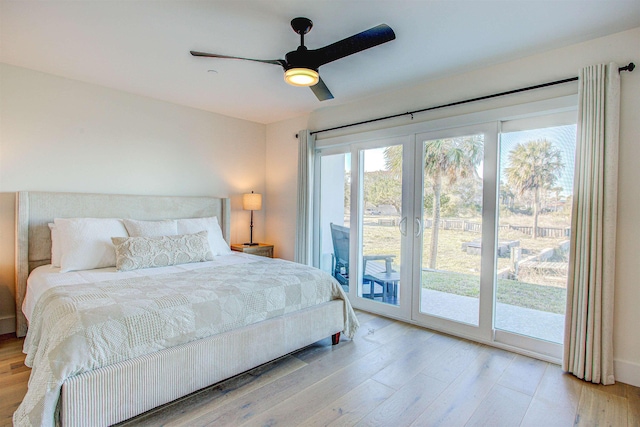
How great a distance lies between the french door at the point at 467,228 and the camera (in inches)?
107

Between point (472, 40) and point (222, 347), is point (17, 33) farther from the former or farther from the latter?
point (472, 40)

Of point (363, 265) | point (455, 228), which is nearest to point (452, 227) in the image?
point (455, 228)

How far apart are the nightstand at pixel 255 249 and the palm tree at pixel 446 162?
2.28m

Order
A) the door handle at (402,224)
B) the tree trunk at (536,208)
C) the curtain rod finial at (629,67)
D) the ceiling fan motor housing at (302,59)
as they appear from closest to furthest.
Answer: the ceiling fan motor housing at (302,59) < the curtain rod finial at (629,67) < the tree trunk at (536,208) < the door handle at (402,224)

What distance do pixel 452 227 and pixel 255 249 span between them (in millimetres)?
2530

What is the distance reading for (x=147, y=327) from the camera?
1.86m

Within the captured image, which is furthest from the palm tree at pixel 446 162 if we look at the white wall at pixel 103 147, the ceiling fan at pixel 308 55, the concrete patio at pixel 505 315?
the white wall at pixel 103 147

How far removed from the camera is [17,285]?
9.68 feet

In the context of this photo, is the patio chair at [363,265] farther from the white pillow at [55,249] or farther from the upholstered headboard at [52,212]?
the white pillow at [55,249]

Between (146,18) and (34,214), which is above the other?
(146,18)

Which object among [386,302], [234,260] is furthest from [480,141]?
[234,260]

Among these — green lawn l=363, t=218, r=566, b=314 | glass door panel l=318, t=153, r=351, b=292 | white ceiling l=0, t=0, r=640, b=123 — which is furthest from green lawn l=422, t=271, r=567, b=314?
white ceiling l=0, t=0, r=640, b=123

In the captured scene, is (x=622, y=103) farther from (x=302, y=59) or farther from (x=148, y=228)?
(x=148, y=228)

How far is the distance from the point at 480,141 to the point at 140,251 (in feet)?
10.5
